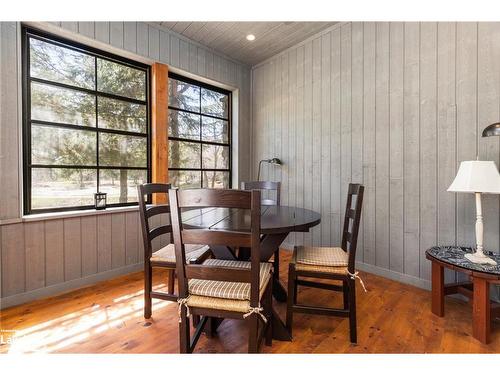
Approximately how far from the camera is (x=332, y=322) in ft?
5.70

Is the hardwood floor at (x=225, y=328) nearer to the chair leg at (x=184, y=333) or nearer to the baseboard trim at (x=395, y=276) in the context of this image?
the baseboard trim at (x=395, y=276)

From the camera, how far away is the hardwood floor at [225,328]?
146 cm

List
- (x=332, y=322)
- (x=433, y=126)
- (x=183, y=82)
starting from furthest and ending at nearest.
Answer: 1. (x=183, y=82)
2. (x=433, y=126)
3. (x=332, y=322)

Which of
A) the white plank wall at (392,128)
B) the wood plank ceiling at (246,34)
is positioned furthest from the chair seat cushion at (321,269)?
the wood plank ceiling at (246,34)

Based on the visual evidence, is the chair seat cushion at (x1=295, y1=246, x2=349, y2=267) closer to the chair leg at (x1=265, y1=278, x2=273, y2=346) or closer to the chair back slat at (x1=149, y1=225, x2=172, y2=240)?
the chair leg at (x1=265, y1=278, x2=273, y2=346)

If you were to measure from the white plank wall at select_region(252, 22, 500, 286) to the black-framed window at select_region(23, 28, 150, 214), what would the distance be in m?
1.98

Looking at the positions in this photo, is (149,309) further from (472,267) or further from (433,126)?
(433,126)

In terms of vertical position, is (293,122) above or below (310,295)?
above

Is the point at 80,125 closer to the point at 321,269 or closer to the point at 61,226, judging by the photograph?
the point at 61,226

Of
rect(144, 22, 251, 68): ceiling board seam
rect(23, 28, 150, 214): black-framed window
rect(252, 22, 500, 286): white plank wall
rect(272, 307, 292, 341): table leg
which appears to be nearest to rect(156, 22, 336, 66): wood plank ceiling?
rect(144, 22, 251, 68): ceiling board seam

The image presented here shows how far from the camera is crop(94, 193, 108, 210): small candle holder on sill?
2452 mm

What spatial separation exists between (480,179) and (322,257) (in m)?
1.20
